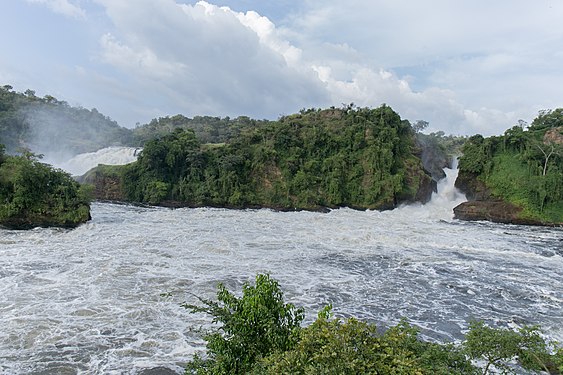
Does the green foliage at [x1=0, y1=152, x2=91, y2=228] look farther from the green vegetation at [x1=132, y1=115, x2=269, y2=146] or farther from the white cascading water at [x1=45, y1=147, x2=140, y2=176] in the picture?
the green vegetation at [x1=132, y1=115, x2=269, y2=146]

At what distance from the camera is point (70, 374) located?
23.9 ft

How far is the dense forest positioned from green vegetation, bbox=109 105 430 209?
17.8 m

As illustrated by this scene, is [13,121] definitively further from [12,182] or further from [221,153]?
[12,182]

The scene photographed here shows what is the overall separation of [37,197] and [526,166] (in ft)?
110

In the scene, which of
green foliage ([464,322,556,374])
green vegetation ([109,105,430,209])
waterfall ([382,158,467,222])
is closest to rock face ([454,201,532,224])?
waterfall ([382,158,467,222])

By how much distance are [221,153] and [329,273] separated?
2345cm

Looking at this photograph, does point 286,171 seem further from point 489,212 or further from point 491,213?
point 491,213

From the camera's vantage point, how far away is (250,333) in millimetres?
5199

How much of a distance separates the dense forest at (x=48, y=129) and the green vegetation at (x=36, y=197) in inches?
1057

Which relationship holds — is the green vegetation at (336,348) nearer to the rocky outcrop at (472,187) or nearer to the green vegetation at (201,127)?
the rocky outcrop at (472,187)

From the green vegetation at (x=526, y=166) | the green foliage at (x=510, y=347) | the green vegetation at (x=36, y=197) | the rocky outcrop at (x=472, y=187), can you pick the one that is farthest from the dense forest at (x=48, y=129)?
the green foliage at (x=510, y=347)

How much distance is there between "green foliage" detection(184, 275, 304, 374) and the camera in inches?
196

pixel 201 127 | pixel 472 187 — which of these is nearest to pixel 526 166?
pixel 472 187

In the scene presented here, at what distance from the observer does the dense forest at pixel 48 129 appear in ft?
144
